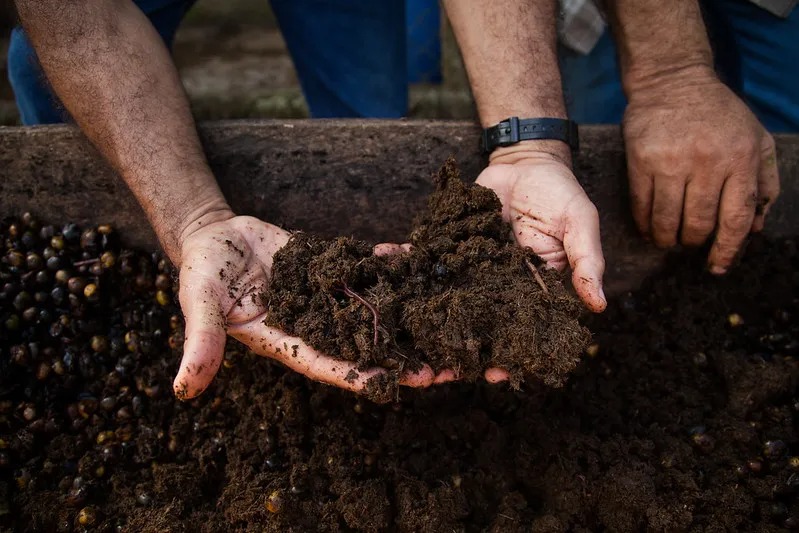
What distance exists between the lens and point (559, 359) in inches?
65.2

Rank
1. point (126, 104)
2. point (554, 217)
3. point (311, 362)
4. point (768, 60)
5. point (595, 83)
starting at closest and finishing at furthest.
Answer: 1. point (311, 362)
2. point (554, 217)
3. point (126, 104)
4. point (768, 60)
5. point (595, 83)

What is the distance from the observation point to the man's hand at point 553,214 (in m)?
1.85

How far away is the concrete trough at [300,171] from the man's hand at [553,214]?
38 centimetres

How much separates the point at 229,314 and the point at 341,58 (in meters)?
2.64

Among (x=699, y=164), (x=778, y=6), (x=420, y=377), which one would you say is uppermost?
(x=778, y=6)

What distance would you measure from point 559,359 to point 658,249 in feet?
4.78

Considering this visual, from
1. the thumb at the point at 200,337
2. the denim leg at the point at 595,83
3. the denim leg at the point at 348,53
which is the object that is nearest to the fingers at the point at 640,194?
the denim leg at the point at 595,83

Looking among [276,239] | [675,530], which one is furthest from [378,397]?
[675,530]

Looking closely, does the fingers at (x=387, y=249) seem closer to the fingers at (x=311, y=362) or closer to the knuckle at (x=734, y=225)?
the fingers at (x=311, y=362)

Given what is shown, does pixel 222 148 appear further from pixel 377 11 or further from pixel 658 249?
pixel 658 249

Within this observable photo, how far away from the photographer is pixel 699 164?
238 cm

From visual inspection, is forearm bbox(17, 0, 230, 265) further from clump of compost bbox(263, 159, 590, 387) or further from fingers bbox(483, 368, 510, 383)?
fingers bbox(483, 368, 510, 383)

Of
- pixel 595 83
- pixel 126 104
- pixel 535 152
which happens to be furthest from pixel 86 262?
pixel 595 83

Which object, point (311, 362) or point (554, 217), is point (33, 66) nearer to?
point (311, 362)
